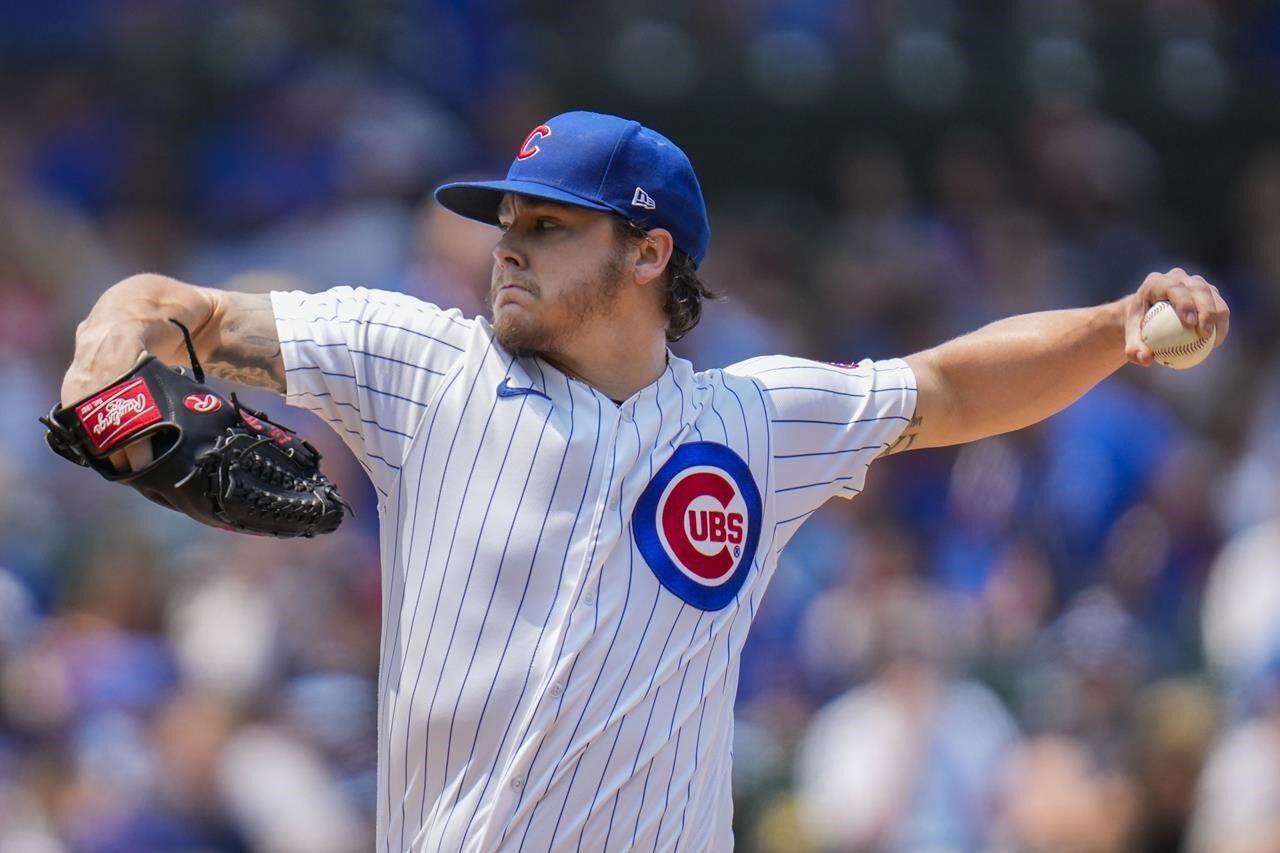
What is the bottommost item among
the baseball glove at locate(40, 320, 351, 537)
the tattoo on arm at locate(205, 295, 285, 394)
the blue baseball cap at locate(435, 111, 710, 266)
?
the baseball glove at locate(40, 320, 351, 537)

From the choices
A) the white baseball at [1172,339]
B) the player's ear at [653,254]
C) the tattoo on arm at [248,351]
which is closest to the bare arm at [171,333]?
the tattoo on arm at [248,351]

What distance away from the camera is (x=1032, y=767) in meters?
6.00

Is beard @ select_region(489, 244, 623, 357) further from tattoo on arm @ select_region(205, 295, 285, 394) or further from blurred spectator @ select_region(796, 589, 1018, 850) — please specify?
blurred spectator @ select_region(796, 589, 1018, 850)

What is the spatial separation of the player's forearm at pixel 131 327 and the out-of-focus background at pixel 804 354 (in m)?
2.53

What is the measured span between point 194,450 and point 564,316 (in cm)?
70

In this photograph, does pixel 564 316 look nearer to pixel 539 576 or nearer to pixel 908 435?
pixel 539 576

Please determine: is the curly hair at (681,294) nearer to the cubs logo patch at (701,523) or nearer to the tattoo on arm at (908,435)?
the cubs logo patch at (701,523)

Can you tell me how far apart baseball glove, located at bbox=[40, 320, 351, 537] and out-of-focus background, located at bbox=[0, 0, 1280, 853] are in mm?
2654

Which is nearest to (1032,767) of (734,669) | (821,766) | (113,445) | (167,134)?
(821,766)

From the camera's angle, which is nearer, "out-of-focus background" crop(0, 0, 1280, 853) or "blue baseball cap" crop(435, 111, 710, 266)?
"blue baseball cap" crop(435, 111, 710, 266)

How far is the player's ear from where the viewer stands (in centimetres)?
323

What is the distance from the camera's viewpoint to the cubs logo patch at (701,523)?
3049 millimetres

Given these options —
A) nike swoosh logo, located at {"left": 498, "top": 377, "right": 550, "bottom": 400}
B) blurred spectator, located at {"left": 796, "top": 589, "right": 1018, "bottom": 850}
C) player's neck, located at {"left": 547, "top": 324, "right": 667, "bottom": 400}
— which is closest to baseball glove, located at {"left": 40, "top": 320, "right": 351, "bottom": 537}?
nike swoosh logo, located at {"left": 498, "top": 377, "right": 550, "bottom": 400}

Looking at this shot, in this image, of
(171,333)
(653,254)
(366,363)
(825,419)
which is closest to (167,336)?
(171,333)
